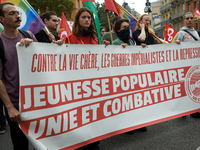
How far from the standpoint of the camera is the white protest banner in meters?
2.42

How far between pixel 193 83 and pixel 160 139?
45.8 inches

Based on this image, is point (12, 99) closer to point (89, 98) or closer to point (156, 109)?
point (89, 98)

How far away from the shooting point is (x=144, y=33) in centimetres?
403

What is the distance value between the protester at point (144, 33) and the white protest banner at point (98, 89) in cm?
53

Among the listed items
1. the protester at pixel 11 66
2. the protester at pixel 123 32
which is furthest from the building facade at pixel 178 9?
the protester at pixel 11 66

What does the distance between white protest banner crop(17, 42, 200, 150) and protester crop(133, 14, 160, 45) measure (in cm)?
53

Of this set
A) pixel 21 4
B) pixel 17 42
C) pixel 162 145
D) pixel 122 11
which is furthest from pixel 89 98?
pixel 122 11

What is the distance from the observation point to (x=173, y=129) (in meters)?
3.77

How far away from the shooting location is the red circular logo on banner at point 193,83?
3.80 meters

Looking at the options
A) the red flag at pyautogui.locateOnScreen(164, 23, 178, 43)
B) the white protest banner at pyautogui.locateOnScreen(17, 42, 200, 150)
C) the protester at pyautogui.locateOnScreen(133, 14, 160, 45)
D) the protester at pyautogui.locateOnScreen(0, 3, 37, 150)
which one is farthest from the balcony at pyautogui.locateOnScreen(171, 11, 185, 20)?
the protester at pyautogui.locateOnScreen(0, 3, 37, 150)

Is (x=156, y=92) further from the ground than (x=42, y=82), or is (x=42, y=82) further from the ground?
(x=42, y=82)

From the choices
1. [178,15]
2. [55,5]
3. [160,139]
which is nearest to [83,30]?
[160,139]

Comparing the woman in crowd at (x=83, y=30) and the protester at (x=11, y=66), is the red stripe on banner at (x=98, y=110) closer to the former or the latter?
the protester at (x=11, y=66)

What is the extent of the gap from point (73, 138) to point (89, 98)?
499 millimetres
